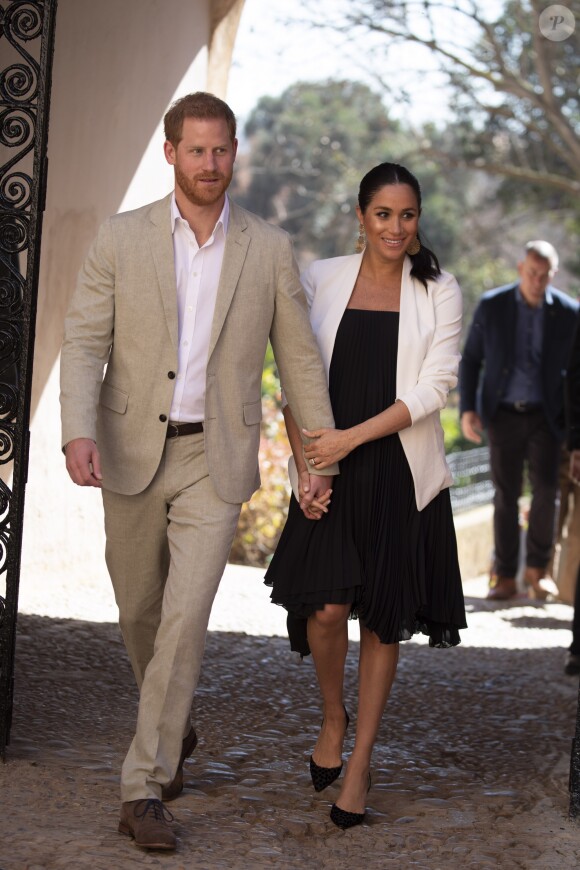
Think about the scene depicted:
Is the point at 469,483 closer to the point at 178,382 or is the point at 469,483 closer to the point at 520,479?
the point at 520,479

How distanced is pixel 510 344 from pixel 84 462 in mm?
5547

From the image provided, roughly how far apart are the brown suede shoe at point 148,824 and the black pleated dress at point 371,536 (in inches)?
33.8

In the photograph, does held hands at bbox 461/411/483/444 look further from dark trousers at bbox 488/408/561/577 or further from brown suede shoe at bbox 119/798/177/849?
brown suede shoe at bbox 119/798/177/849

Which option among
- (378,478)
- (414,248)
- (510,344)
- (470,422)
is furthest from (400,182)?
(470,422)

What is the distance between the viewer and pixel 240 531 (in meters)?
10.4

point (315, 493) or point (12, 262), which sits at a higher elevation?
point (12, 262)

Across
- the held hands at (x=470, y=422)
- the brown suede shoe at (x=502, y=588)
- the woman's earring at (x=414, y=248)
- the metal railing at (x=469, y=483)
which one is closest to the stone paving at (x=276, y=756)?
the brown suede shoe at (x=502, y=588)

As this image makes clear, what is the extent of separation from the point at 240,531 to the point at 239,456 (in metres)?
6.46

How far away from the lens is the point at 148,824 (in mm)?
3646

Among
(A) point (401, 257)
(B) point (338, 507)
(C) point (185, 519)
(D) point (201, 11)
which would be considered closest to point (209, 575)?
(C) point (185, 519)

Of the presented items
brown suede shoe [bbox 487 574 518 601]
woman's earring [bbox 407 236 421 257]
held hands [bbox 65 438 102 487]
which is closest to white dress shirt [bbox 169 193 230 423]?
held hands [bbox 65 438 102 487]

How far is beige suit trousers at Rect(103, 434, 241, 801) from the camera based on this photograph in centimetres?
379

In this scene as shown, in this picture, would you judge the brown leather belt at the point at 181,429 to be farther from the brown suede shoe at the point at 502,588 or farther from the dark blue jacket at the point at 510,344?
the brown suede shoe at the point at 502,588

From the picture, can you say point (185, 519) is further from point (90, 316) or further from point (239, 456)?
point (90, 316)
